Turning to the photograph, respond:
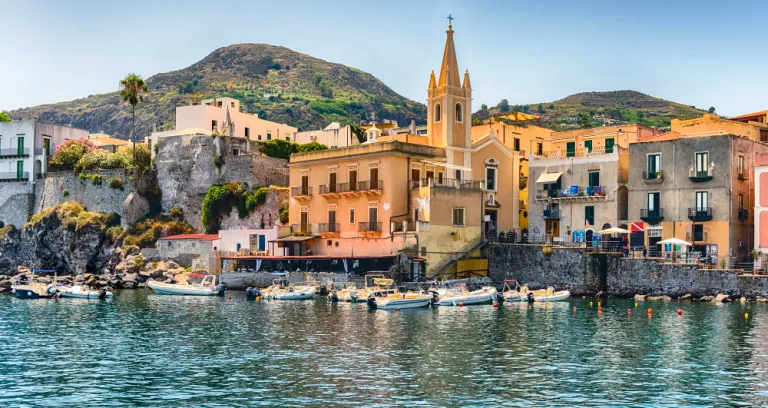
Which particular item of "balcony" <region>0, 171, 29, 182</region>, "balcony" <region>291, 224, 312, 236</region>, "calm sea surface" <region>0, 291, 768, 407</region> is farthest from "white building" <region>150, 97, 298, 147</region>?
"calm sea surface" <region>0, 291, 768, 407</region>

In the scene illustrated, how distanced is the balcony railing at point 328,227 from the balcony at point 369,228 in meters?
2.59

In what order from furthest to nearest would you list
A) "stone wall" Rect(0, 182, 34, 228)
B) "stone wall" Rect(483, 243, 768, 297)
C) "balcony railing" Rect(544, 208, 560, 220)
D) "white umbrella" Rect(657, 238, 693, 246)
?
"stone wall" Rect(0, 182, 34, 228) < "balcony railing" Rect(544, 208, 560, 220) < "white umbrella" Rect(657, 238, 693, 246) < "stone wall" Rect(483, 243, 768, 297)

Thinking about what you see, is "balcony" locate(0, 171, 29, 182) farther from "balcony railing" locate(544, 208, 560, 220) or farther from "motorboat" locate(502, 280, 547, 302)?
"motorboat" locate(502, 280, 547, 302)

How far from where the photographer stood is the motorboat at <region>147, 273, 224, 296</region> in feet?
198

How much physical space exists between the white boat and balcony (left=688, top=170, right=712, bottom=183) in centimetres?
3921

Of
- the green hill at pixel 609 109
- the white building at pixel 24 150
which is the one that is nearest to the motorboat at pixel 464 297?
the white building at pixel 24 150

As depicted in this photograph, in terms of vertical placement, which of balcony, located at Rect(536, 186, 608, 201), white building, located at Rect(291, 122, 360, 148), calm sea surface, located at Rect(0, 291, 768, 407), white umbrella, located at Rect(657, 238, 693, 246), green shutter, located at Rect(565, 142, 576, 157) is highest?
white building, located at Rect(291, 122, 360, 148)

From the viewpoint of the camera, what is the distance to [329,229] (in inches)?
2576

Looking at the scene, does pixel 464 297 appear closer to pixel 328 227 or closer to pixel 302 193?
pixel 328 227

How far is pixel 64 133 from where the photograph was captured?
93000 millimetres

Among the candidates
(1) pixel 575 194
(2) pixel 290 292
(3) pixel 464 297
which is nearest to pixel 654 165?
(1) pixel 575 194

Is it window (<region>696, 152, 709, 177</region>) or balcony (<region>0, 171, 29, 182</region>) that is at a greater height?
balcony (<region>0, 171, 29, 182</region>)

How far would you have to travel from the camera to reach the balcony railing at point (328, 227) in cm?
6500

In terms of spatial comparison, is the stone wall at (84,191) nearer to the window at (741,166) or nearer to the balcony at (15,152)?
the balcony at (15,152)
